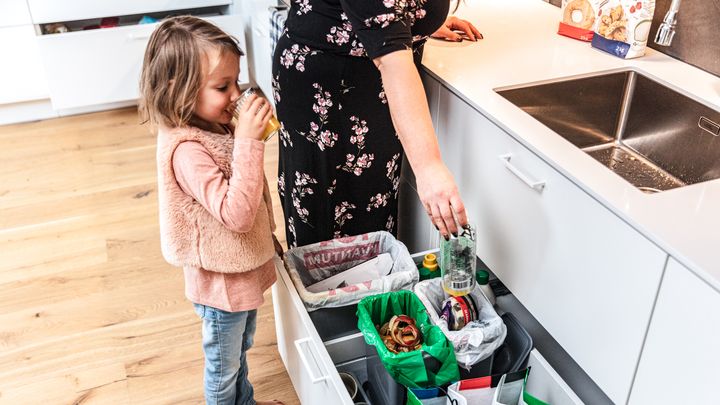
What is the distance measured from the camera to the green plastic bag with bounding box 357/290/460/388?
3.94ft

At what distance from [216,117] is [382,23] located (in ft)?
1.15

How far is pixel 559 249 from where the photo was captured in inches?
47.9

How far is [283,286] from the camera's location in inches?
55.1

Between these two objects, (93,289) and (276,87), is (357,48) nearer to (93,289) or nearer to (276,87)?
(276,87)

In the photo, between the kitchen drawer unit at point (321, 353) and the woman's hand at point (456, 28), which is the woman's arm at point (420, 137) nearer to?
the kitchen drawer unit at point (321, 353)

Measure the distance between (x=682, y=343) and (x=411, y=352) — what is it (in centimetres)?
43

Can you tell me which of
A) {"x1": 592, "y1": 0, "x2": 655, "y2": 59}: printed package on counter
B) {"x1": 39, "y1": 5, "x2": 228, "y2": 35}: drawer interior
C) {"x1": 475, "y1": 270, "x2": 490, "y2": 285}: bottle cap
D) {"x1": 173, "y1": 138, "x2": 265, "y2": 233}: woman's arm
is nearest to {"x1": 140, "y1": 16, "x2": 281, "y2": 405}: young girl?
{"x1": 173, "y1": 138, "x2": 265, "y2": 233}: woman's arm

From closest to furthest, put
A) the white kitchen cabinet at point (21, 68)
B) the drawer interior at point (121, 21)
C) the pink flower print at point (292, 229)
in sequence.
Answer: the pink flower print at point (292, 229), the white kitchen cabinet at point (21, 68), the drawer interior at point (121, 21)

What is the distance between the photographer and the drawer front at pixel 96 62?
2859 millimetres

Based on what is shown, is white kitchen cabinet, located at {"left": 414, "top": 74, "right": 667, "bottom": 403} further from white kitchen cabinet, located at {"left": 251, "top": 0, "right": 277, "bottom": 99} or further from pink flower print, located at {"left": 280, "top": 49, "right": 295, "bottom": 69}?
white kitchen cabinet, located at {"left": 251, "top": 0, "right": 277, "bottom": 99}

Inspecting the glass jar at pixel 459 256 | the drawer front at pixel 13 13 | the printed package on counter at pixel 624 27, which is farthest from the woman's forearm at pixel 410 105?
the drawer front at pixel 13 13

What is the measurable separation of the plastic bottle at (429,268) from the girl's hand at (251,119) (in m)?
0.47

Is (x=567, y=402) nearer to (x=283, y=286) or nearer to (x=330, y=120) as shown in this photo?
(x=283, y=286)

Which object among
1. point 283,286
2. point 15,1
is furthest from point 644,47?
point 15,1
